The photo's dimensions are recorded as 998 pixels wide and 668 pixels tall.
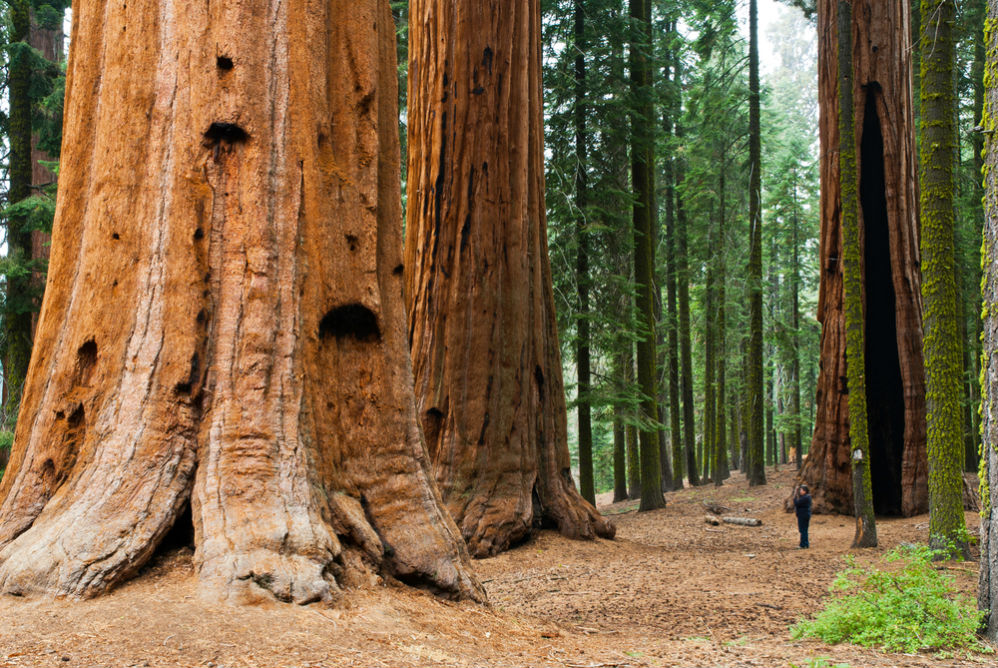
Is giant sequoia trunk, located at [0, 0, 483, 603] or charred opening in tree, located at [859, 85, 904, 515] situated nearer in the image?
giant sequoia trunk, located at [0, 0, 483, 603]

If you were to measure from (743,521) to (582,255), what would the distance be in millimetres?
6938

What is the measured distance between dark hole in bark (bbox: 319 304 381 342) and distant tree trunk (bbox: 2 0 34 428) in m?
10.7

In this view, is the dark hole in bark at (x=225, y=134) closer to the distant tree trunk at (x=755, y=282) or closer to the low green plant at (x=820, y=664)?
the low green plant at (x=820, y=664)

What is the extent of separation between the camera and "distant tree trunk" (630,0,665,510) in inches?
709

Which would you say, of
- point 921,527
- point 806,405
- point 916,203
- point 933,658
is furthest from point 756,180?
point 806,405

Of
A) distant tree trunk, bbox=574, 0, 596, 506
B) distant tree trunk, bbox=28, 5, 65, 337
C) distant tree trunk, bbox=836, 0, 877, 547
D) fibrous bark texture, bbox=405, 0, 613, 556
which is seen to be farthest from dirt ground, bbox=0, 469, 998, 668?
distant tree trunk, bbox=28, 5, 65, 337

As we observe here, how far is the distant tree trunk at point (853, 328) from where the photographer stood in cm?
1077

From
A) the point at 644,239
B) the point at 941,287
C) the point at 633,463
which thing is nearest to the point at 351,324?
the point at 941,287

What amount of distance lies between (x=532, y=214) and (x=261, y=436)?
26.3 ft

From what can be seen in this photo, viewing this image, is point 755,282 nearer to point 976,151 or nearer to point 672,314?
point 672,314

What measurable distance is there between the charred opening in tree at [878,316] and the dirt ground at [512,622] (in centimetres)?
502

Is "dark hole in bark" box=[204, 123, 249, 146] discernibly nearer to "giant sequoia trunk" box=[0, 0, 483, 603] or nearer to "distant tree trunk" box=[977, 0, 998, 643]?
"giant sequoia trunk" box=[0, 0, 483, 603]

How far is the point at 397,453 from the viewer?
525cm

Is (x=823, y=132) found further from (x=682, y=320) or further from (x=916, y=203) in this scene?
(x=682, y=320)
